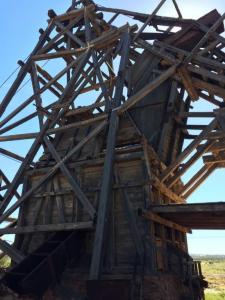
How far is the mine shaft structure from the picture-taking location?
7.80 m

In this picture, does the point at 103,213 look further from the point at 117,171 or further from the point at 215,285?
the point at 215,285

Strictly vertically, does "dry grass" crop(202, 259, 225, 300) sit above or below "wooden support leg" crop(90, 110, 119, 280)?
below

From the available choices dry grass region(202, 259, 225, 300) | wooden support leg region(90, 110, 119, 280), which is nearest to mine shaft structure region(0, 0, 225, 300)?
wooden support leg region(90, 110, 119, 280)

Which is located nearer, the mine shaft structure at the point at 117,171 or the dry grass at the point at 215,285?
the mine shaft structure at the point at 117,171

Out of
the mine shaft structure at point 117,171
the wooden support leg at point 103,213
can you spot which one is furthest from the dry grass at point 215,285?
the wooden support leg at point 103,213

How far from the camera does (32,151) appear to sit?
10141 mm

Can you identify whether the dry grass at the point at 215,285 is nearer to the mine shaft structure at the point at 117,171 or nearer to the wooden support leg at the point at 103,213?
the mine shaft structure at the point at 117,171

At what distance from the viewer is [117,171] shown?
9.29m

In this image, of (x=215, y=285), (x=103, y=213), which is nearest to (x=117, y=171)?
(x=103, y=213)

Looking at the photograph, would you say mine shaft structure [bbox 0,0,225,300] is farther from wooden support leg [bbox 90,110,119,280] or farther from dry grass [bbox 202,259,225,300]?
dry grass [bbox 202,259,225,300]

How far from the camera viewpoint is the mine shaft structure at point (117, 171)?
7797 mm

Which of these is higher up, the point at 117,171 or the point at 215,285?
the point at 117,171

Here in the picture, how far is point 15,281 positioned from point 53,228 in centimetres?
179

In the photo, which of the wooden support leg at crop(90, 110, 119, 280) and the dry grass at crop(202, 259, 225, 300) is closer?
the wooden support leg at crop(90, 110, 119, 280)
